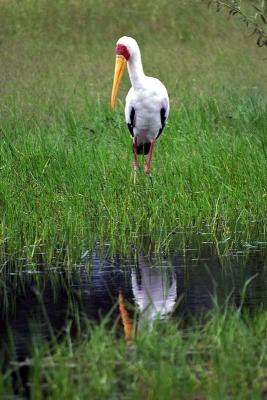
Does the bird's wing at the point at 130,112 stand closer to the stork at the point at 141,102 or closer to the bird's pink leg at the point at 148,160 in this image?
the stork at the point at 141,102

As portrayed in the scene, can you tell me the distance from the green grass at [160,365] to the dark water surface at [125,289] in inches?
9.9

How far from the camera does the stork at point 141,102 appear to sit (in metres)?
11.7

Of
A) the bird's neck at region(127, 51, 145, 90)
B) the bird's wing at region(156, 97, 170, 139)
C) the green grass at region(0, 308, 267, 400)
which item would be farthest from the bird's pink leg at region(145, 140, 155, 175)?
the green grass at region(0, 308, 267, 400)

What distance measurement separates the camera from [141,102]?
11.8 m

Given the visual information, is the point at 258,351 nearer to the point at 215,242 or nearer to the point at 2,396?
the point at 2,396

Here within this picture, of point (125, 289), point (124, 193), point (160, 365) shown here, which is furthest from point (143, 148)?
point (160, 365)

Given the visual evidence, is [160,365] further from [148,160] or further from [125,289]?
[148,160]

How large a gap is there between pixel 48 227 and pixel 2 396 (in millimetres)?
4010

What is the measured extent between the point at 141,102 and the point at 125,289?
4858mm

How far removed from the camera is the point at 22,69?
57.6ft

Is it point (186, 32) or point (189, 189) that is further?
point (186, 32)

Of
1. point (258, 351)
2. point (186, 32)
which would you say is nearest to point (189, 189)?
point (258, 351)

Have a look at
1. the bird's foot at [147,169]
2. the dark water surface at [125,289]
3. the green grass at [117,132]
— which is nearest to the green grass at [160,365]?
the dark water surface at [125,289]

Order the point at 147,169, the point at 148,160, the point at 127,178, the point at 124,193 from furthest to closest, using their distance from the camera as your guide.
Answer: the point at 148,160, the point at 147,169, the point at 127,178, the point at 124,193
